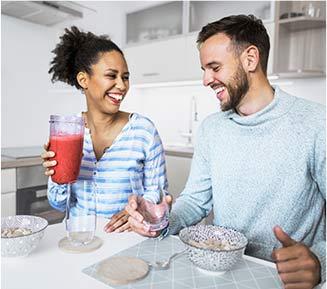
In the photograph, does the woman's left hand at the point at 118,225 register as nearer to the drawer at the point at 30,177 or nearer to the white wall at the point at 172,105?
the drawer at the point at 30,177

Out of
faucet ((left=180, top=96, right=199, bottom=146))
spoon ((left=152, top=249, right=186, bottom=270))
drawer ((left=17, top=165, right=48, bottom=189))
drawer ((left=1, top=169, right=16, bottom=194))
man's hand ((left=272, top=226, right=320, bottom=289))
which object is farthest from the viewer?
faucet ((left=180, top=96, right=199, bottom=146))

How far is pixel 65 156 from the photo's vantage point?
0.98m

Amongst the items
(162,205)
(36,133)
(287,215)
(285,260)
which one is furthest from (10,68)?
(285,260)

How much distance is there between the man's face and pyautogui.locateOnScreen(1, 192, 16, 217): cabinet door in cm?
169

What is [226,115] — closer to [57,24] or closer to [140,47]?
[140,47]

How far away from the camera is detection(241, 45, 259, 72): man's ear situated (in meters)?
1.13

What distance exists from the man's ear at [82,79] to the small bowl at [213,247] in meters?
0.82

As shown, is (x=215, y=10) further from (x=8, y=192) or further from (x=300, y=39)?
(x=8, y=192)

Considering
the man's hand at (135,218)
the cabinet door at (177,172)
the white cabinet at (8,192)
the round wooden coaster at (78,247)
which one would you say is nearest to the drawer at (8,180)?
the white cabinet at (8,192)

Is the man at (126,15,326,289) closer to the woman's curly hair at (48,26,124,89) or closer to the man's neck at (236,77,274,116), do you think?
the man's neck at (236,77,274,116)

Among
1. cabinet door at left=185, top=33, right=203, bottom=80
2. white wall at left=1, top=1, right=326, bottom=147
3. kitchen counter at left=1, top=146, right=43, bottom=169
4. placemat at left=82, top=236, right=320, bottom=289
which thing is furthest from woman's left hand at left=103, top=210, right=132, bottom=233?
white wall at left=1, top=1, right=326, bottom=147

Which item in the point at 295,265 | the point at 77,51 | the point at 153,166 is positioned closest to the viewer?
the point at 295,265

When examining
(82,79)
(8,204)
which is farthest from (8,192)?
(82,79)

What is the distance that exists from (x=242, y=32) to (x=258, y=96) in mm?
221
